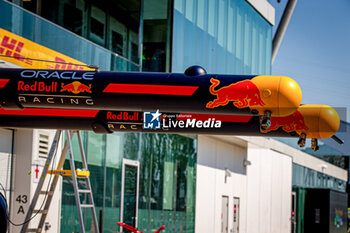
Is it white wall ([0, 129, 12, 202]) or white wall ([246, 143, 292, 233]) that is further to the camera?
white wall ([246, 143, 292, 233])

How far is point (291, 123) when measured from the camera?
10266 millimetres

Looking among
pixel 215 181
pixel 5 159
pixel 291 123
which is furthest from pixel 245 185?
pixel 291 123

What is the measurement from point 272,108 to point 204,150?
17.1 m

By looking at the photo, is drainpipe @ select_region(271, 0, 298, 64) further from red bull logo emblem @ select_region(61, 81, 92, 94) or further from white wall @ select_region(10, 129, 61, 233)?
red bull logo emblem @ select_region(61, 81, 92, 94)

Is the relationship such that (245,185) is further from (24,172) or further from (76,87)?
(76,87)

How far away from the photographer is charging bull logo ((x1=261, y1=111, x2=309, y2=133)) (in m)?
10.1

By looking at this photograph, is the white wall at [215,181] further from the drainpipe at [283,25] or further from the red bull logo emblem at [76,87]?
the red bull logo emblem at [76,87]

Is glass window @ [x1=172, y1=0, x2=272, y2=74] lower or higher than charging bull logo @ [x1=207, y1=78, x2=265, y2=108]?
higher

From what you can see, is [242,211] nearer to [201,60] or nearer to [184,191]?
[184,191]

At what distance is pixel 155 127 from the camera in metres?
10.1

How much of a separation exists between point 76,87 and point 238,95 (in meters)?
2.01

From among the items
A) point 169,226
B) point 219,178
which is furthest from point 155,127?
point 219,178

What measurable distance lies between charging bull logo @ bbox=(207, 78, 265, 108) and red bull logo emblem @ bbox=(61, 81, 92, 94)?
154 cm

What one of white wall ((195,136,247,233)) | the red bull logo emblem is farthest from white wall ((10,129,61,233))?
white wall ((195,136,247,233))
